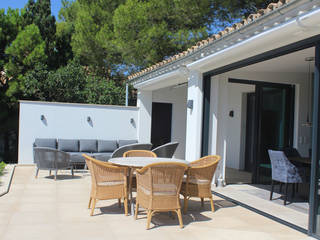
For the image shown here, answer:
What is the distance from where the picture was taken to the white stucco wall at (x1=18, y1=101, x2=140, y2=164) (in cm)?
1064

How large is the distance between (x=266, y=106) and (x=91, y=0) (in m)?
11.2

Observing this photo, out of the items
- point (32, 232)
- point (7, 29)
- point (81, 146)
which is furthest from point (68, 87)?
point (32, 232)

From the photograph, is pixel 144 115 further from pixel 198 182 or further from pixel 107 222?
pixel 107 222

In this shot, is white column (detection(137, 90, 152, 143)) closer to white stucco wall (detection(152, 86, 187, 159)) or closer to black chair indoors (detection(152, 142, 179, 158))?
white stucco wall (detection(152, 86, 187, 159))

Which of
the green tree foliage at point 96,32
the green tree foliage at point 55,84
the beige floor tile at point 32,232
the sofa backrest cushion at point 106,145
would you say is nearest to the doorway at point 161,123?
the sofa backrest cushion at point 106,145

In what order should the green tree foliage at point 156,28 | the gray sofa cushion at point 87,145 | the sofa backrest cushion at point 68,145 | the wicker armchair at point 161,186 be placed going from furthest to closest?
1. the green tree foliage at point 156,28
2. the gray sofa cushion at point 87,145
3. the sofa backrest cushion at point 68,145
4. the wicker armchair at point 161,186

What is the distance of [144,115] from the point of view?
12000mm

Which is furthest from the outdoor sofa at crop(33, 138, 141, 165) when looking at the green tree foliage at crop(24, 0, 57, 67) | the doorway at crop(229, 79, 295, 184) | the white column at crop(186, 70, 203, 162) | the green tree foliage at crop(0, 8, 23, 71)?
the green tree foliage at crop(24, 0, 57, 67)

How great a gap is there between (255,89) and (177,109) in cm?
466

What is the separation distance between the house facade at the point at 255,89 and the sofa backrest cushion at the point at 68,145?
8.07ft

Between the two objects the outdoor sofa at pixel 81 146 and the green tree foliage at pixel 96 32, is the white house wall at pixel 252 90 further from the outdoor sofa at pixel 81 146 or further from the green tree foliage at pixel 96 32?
the green tree foliage at pixel 96 32

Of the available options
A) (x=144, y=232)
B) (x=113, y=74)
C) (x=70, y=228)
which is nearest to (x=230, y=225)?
(x=144, y=232)

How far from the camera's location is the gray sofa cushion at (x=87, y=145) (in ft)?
34.4

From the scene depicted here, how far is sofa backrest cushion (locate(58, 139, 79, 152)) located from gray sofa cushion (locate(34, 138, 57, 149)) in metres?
0.18
